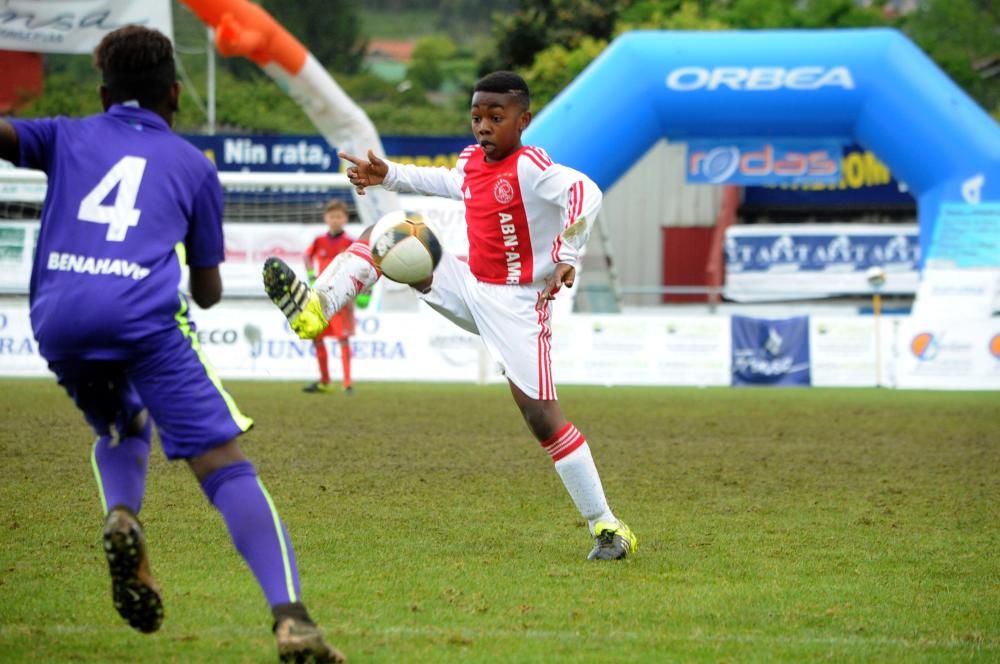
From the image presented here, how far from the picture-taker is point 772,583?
6184 mm

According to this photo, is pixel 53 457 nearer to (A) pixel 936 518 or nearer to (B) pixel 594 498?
(B) pixel 594 498

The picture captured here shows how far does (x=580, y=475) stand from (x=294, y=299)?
1.63 m

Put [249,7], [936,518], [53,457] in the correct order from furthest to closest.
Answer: [249,7] → [53,457] → [936,518]

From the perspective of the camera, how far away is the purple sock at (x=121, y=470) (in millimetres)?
4832

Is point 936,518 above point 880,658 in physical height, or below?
below

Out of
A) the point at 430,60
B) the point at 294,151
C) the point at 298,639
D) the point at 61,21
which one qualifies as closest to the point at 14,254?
the point at 61,21

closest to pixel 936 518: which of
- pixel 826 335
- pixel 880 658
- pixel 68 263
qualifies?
pixel 880 658

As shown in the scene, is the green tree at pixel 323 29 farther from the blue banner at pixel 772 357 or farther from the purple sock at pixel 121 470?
the purple sock at pixel 121 470

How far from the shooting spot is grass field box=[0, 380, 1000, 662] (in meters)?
→ 5.06

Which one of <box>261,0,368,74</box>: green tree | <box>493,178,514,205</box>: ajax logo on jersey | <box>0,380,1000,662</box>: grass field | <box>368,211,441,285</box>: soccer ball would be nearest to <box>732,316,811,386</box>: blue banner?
<box>0,380,1000,662</box>: grass field

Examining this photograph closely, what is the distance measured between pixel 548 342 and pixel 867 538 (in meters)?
1.90

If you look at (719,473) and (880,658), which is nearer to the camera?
(880,658)

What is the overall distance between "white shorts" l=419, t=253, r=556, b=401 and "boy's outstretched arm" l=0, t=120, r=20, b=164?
9.23 ft

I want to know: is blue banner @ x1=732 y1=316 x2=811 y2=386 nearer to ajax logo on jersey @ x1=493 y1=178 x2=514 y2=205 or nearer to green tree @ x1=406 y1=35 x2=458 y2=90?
ajax logo on jersey @ x1=493 y1=178 x2=514 y2=205
